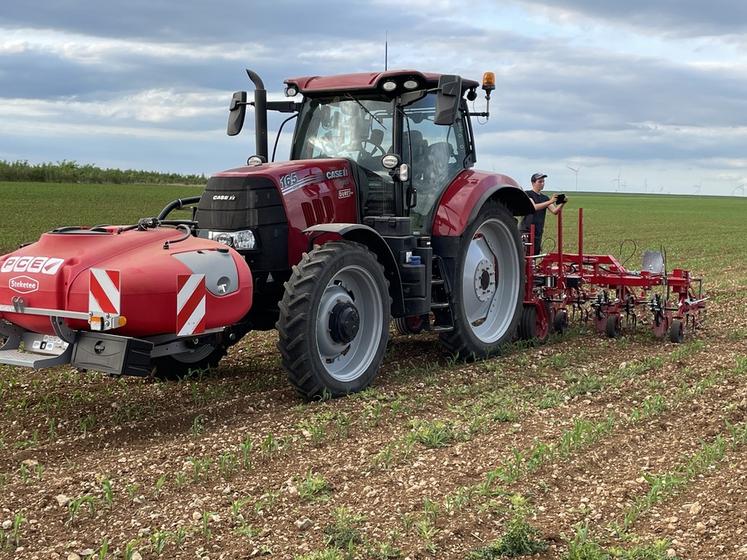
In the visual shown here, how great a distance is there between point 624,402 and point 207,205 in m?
3.57

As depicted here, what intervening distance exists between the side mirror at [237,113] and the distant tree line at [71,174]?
1632 inches

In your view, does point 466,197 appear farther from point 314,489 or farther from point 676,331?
point 314,489

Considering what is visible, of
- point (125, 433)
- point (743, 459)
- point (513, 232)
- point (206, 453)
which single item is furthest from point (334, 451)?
point (513, 232)

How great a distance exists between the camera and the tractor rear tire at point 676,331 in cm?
914

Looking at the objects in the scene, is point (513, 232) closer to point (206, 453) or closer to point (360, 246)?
point (360, 246)

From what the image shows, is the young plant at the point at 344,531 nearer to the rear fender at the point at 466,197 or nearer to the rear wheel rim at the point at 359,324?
the rear wheel rim at the point at 359,324

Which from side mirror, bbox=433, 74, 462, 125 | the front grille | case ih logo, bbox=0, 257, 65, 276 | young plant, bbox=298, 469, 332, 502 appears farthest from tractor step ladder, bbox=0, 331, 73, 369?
side mirror, bbox=433, 74, 462, 125

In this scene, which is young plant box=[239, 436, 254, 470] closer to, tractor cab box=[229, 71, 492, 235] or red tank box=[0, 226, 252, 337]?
red tank box=[0, 226, 252, 337]

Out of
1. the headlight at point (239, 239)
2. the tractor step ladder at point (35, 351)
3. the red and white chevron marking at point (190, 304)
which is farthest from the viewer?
the headlight at point (239, 239)

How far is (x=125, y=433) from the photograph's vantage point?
6.02 m

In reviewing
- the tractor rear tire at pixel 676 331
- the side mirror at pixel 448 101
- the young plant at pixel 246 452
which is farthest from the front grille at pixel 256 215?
the tractor rear tire at pixel 676 331

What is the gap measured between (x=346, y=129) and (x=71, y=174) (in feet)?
144

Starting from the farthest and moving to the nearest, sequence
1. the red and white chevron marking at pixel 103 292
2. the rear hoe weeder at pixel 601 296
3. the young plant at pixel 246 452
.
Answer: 1. the rear hoe weeder at pixel 601 296
2. the red and white chevron marking at pixel 103 292
3. the young plant at pixel 246 452

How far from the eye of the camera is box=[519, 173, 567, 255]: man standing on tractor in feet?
33.1
